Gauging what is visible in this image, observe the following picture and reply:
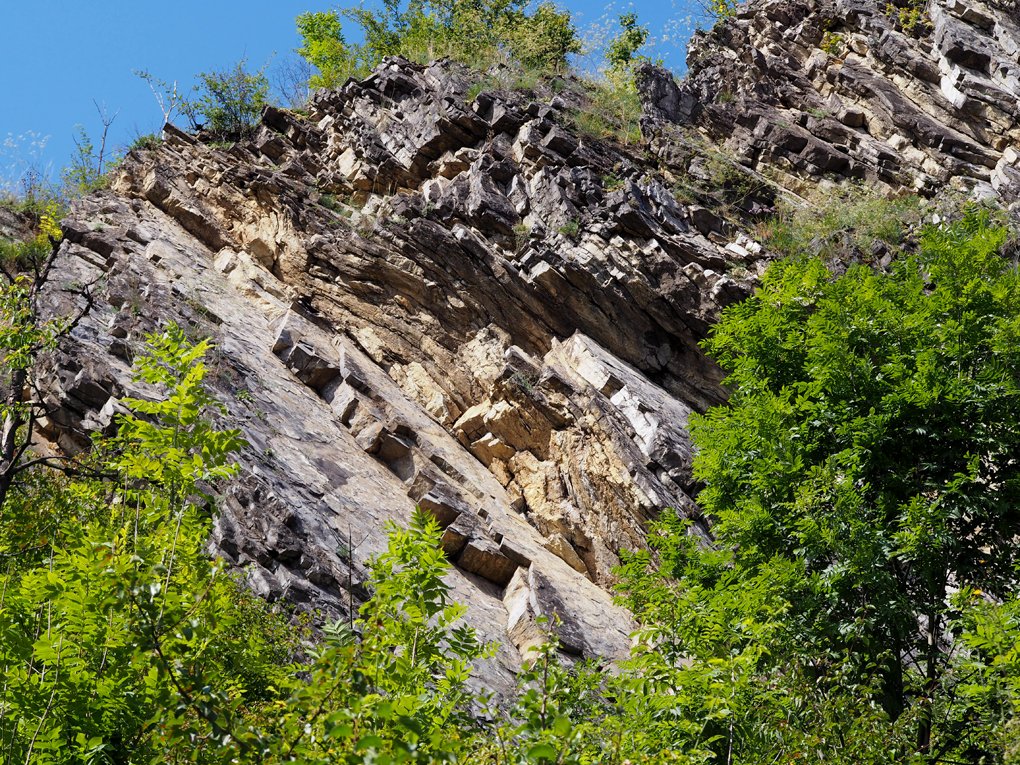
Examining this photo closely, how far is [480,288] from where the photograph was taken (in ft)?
55.9

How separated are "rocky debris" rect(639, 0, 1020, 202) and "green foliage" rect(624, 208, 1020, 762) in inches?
470

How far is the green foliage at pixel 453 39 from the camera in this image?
25.1 meters

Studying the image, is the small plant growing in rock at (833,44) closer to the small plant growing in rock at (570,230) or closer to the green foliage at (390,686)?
the small plant growing in rock at (570,230)

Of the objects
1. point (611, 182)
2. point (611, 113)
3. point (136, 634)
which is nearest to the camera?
point (136, 634)

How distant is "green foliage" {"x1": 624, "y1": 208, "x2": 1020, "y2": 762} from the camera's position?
665cm

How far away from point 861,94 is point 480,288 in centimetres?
1319

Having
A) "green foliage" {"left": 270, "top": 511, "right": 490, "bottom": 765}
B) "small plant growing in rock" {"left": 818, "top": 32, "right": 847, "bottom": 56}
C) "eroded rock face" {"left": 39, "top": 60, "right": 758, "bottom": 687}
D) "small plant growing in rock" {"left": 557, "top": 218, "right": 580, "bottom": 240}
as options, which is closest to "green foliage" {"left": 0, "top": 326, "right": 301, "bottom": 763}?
"green foliage" {"left": 270, "top": 511, "right": 490, "bottom": 765}

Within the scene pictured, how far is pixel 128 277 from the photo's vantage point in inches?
569

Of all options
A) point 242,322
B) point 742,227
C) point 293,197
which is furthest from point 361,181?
point 742,227

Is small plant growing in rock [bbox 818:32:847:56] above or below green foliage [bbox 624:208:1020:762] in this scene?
above

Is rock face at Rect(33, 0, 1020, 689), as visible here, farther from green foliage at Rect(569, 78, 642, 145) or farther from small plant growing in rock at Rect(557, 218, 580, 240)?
green foliage at Rect(569, 78, 642, 145)

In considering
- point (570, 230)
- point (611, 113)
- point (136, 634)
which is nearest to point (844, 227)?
point (570, 230)

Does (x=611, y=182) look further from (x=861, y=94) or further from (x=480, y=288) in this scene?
(x=861, y=94)

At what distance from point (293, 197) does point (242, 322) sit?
4.19 metres
